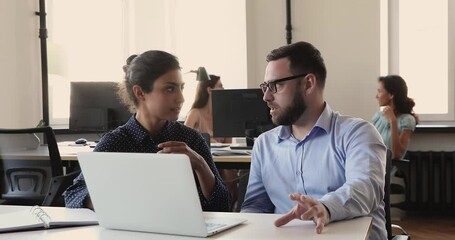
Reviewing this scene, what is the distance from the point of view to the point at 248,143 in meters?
3.87

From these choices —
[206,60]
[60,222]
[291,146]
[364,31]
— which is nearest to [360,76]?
[364,31]

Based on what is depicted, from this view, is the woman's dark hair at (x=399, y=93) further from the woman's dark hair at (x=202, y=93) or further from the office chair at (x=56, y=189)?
the office chair at (x=56, y=189)

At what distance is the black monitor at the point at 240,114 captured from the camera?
12.1ft

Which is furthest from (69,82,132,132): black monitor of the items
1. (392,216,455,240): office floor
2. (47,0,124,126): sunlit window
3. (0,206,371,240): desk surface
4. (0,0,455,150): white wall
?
(0,206,371,240): desk surface

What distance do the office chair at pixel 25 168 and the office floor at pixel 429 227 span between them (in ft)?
8.55

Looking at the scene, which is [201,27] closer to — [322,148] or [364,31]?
[364,31]

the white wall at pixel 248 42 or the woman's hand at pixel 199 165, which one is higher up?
the white wall at pixel 248 42

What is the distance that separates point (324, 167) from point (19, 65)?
372cm

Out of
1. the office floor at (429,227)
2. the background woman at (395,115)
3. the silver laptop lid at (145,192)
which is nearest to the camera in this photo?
the silver laptop lid at (145,192)

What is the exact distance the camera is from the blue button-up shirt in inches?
63.1

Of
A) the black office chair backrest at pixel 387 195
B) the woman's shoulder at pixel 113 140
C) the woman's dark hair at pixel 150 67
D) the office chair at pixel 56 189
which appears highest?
the woman's dark hair at pixel 150 67

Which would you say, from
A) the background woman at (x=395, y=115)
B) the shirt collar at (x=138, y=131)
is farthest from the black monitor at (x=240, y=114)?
the shirt collar at (x=138, y=131)

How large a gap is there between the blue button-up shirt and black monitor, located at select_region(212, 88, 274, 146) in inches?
65.4

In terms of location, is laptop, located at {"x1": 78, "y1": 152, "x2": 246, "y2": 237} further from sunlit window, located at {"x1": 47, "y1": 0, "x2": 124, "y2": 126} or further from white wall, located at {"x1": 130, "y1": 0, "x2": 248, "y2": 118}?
sunlit window, located at {"x1": 47, "y1": 0, "x2": 124, "y2": 126}
